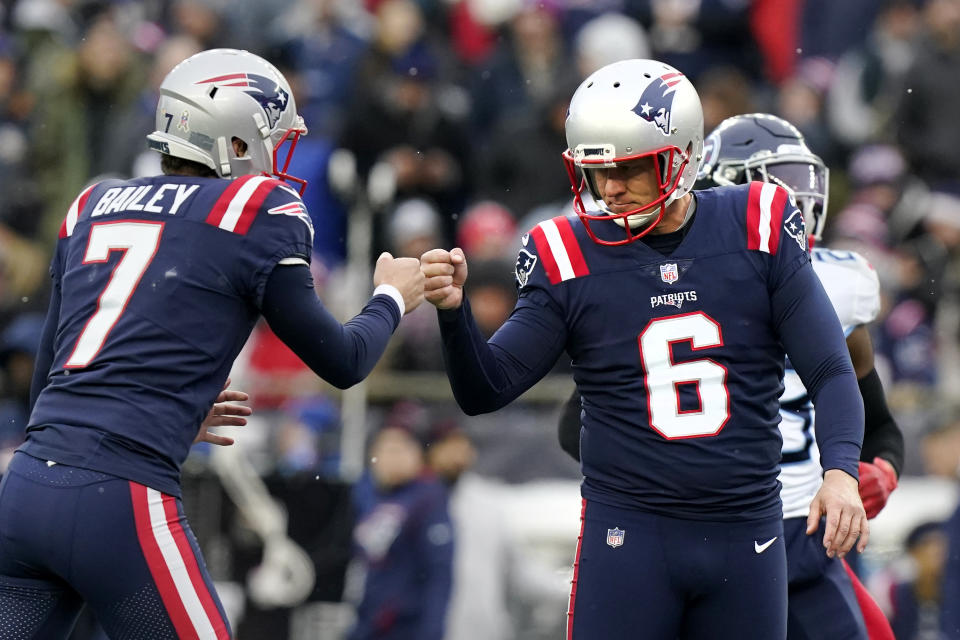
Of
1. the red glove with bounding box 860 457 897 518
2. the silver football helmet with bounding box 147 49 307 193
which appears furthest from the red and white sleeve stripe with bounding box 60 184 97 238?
the red glove with bounding box 860 457 897 518

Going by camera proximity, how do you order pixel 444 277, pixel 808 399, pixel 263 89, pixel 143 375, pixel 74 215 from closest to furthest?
1. pixel 143 375
2. pixel 444 277
3. pixel 74 215
4. pixel 263 89
5. pixel 808 399

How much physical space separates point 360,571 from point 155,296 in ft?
16.3

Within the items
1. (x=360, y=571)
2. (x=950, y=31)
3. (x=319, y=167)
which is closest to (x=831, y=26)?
(x=950, y=31)

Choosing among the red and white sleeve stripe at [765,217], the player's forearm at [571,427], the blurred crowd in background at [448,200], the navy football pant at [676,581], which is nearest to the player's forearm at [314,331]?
the navy football pant at [676,581]

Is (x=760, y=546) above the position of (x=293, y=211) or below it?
below

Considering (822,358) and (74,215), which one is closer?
(822,358)

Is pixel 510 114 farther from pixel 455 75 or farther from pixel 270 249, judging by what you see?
pixel 270 249

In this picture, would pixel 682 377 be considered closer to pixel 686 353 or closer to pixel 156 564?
pixel 686 353

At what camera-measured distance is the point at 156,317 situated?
165 inches

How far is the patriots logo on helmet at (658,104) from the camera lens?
4.44 meters

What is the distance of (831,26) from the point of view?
1217cm

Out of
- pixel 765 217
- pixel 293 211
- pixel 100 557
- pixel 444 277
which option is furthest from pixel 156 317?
pixel 765 217

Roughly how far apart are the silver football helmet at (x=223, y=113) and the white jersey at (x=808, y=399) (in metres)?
1.82

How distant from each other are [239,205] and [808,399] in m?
2.00
